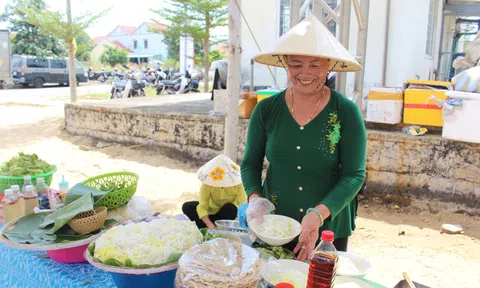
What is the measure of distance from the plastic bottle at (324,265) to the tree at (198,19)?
563 inches

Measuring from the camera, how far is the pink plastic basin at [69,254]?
158 centimetres

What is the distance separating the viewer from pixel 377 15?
723 cm

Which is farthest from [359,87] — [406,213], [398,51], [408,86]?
[398,51]

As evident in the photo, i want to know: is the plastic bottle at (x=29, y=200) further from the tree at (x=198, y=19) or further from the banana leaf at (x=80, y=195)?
the tree at (x=198, y=19)

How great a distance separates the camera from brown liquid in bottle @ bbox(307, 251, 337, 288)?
1200 millimetres

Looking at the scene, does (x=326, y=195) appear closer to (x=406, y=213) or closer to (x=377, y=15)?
(x=406, y=213)

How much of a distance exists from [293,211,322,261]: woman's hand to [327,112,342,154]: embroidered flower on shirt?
1.11ft

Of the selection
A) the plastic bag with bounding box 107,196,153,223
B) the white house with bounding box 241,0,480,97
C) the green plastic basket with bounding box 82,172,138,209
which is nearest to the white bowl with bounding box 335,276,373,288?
the plastic bag with bounding box 107,196,153,223

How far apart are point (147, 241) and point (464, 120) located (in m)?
3.97

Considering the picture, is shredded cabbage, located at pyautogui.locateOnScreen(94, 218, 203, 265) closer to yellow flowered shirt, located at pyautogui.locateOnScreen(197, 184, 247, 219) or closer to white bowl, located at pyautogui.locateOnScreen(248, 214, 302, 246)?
white bowl, located at pyautogui.locateOnScreen(248, 214, 302, 246)

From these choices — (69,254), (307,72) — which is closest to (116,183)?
(69,254)

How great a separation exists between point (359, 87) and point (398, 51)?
3072 millimetres

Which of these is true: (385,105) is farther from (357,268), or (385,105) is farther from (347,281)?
(347,281)

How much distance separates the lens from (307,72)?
170cm
